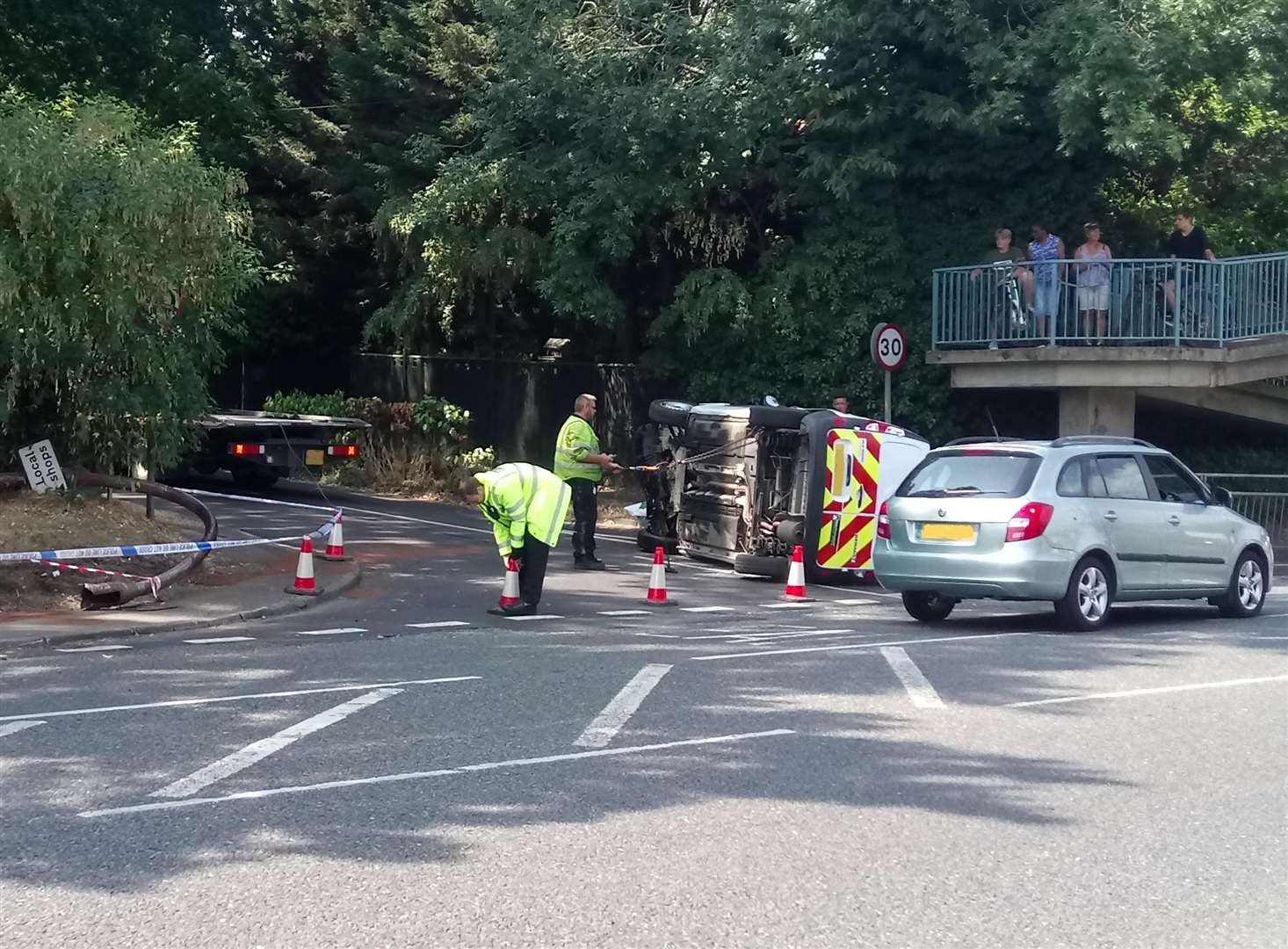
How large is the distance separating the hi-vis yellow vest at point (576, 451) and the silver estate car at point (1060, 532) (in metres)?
3.55

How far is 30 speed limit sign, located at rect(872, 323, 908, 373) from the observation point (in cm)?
2116

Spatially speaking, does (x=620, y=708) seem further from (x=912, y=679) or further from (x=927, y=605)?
(x=927, y=605)

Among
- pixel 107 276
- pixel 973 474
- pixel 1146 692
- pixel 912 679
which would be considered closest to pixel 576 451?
pixel 973 474

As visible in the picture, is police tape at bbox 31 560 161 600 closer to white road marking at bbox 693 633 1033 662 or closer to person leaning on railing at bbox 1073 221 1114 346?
white road marking at bbox 693 633 1033 662

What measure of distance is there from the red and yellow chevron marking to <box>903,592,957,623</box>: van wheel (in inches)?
81.6

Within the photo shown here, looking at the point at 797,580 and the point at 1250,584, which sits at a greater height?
the point at 1250,584

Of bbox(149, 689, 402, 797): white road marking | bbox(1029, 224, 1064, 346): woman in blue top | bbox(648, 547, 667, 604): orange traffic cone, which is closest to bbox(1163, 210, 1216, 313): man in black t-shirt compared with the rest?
bbox(1029, 224, 1064, 346): woman in blue top

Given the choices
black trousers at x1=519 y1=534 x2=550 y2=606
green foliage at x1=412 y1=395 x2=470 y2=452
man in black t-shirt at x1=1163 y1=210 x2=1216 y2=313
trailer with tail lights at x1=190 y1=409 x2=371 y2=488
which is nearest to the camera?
black trousers at x1=519 y1=534 x2=550 y2=606

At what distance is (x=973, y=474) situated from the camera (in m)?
13.2

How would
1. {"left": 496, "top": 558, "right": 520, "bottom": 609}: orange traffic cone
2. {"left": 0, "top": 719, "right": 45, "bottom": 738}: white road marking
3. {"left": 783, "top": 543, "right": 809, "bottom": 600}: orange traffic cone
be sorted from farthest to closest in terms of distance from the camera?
{"left": 783, "top": 543, "right": 809, "bottom": 600}: orange traffic cone
{"left": 496, "top": 558, "right": 520, "bottom": 609}: orange traffic cone
{"left": 0, "top": 719, "right": 45, "bottom": 738}: white road marking

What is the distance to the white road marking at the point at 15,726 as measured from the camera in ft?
27.1

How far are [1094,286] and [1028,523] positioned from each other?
8971 mm

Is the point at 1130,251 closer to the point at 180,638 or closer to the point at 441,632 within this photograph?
the point at 441,632

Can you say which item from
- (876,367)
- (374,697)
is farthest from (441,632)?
(876,367)
